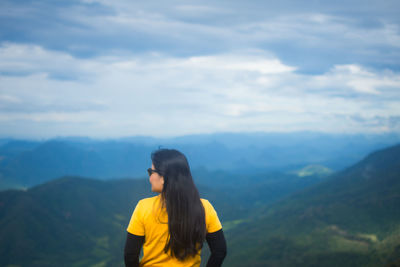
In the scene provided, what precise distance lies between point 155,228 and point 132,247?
588 mm

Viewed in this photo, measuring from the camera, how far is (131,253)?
612 cm

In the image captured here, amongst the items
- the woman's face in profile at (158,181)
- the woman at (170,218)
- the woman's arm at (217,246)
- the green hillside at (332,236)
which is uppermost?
the woman's face in profile at (158,181)

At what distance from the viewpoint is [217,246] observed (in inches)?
248

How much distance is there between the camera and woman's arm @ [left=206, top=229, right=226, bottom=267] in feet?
20.5

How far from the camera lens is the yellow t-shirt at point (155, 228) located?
5852 mm

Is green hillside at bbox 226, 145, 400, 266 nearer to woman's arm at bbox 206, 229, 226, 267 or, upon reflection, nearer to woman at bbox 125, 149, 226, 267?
woman's arm at bbox 206, 229, 226, 267

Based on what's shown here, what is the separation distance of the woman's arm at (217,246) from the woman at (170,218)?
4 cm

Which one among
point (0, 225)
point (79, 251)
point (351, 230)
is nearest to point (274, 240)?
point (351, 230)

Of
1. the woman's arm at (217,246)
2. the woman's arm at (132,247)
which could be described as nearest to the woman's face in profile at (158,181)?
the woman's arm at (132,247)

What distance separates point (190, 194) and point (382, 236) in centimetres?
16138

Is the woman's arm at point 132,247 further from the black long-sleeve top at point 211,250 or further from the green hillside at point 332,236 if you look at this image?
the green hillside at point 332,236

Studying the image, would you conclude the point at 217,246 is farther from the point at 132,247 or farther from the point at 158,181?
the point at 158,181

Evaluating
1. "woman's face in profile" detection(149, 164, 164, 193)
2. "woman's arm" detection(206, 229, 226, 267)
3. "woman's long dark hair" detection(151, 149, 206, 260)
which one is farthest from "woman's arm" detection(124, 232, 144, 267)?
"woman's arm" detection(206, 229, 226, 267)

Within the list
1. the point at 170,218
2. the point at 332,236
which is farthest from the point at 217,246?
the point at 332,236
